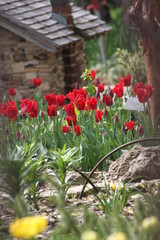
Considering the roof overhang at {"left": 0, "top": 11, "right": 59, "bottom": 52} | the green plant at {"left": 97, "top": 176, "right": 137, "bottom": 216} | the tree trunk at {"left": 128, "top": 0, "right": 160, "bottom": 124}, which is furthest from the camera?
the roof overhang at {"left": 0, "top": 11, "right": 59, "bottom": 52}

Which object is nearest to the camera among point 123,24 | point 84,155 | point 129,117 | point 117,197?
point 117,197

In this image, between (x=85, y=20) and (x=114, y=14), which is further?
(x=114, y=14)

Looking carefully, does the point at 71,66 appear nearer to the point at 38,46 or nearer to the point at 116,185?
the point at 38,46

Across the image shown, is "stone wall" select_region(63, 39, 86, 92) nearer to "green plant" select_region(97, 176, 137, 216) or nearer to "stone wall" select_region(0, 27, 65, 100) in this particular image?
"stone wall" select_region(0, 27, 65, 100)

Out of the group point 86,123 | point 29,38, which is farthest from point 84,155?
point 29,38

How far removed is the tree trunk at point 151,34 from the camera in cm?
541

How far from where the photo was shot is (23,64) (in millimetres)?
10273

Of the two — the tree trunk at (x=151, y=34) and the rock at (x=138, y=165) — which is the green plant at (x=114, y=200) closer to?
the rock at (x=138, y=165)

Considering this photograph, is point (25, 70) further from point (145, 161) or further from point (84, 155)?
point (145, 161)

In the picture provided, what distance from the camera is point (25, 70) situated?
10.3m

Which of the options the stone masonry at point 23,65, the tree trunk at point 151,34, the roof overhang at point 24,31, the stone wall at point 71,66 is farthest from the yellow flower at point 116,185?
the stone wall at point 71,66

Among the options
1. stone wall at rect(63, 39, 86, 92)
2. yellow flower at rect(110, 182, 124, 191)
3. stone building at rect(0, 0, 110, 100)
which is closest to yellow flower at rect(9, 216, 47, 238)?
yellow flower at rect(110, 182, 124, 191)

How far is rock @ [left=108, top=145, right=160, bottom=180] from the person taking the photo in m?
4.63

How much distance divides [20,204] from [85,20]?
9.14 metres
